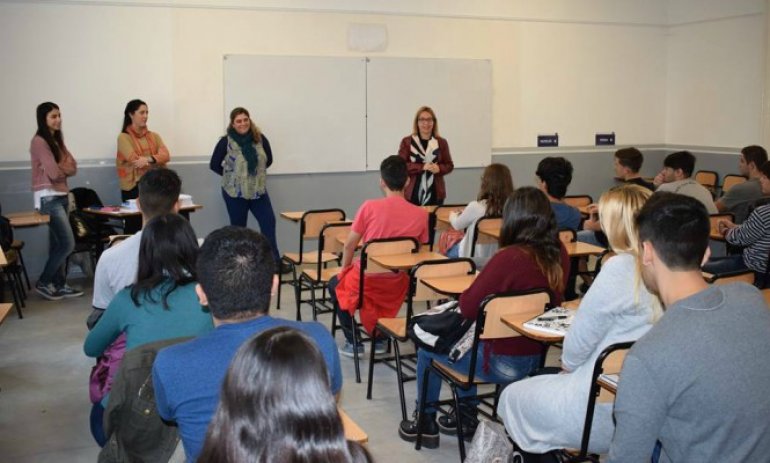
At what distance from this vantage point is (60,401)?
179 inches

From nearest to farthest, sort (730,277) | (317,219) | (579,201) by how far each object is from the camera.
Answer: (730,277)
(317,219)
(579,201)

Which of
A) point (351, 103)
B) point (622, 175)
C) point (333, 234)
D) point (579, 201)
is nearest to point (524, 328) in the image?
point (333, 234)

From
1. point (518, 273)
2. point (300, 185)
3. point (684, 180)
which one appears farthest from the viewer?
point (300, 185)

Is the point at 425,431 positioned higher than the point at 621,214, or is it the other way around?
the point at 621,214

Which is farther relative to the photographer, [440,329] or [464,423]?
[464,423]

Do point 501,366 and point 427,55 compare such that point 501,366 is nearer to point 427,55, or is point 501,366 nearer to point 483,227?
point 483,227

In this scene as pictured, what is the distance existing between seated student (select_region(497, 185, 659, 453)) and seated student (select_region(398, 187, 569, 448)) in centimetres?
61

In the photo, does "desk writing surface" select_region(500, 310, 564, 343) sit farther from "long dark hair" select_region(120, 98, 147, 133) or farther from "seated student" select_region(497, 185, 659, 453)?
"long dark hair" select_region(120, 98, 147, 133)

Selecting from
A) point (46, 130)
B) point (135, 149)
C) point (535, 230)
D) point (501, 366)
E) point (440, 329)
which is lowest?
point (501, 366)

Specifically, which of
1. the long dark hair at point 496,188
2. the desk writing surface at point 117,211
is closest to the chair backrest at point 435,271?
the long dark hair at point 496,188

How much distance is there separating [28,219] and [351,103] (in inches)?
137

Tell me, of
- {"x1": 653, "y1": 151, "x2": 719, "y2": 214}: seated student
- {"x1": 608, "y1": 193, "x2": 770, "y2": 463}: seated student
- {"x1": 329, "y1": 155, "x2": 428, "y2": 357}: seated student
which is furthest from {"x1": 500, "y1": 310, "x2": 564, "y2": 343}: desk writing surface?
{"x1": 653, "y1": 151, "x2": 719, "y2": 214}: seated student

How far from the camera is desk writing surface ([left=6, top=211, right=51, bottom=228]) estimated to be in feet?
20.1

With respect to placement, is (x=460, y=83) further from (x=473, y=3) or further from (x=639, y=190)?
(x=639, y=190)
